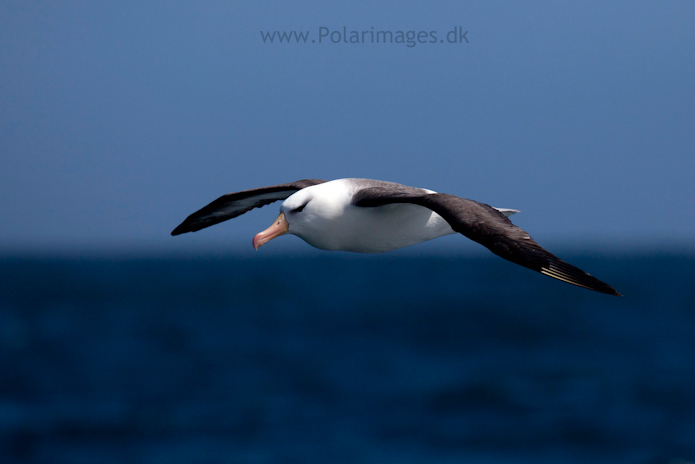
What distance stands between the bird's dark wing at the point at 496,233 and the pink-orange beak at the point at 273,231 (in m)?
1.03

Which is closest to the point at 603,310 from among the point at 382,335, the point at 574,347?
the point at 574,347

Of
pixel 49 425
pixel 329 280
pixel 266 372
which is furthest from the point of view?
pixel 329 280

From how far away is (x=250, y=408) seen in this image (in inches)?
1232

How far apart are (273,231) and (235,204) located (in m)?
A: 2.39

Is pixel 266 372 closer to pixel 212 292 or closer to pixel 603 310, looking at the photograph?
pixel 603 310

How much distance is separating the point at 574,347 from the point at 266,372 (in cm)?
1954

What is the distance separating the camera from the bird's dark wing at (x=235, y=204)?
9078 mm

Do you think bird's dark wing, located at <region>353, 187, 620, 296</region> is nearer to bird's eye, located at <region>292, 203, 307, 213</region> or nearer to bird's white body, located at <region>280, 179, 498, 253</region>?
bird's white body, located at <region>280, 179, 498, 253</region>

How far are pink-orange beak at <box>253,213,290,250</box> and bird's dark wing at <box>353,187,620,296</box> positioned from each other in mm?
1029

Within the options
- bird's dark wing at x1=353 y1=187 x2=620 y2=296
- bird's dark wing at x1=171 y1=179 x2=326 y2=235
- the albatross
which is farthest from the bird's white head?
bird's dark wing at x1=171 y1=179 x2=326 y2=235

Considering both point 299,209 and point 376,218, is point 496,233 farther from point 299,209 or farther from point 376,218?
point 299,209

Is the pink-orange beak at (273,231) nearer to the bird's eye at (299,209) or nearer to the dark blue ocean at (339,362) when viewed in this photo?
the bird's eye at (299,209)

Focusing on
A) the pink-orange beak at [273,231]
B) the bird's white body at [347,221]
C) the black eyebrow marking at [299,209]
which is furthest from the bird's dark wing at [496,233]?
the pink-orange beak at [273,231]

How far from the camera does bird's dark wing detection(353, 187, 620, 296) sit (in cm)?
526
